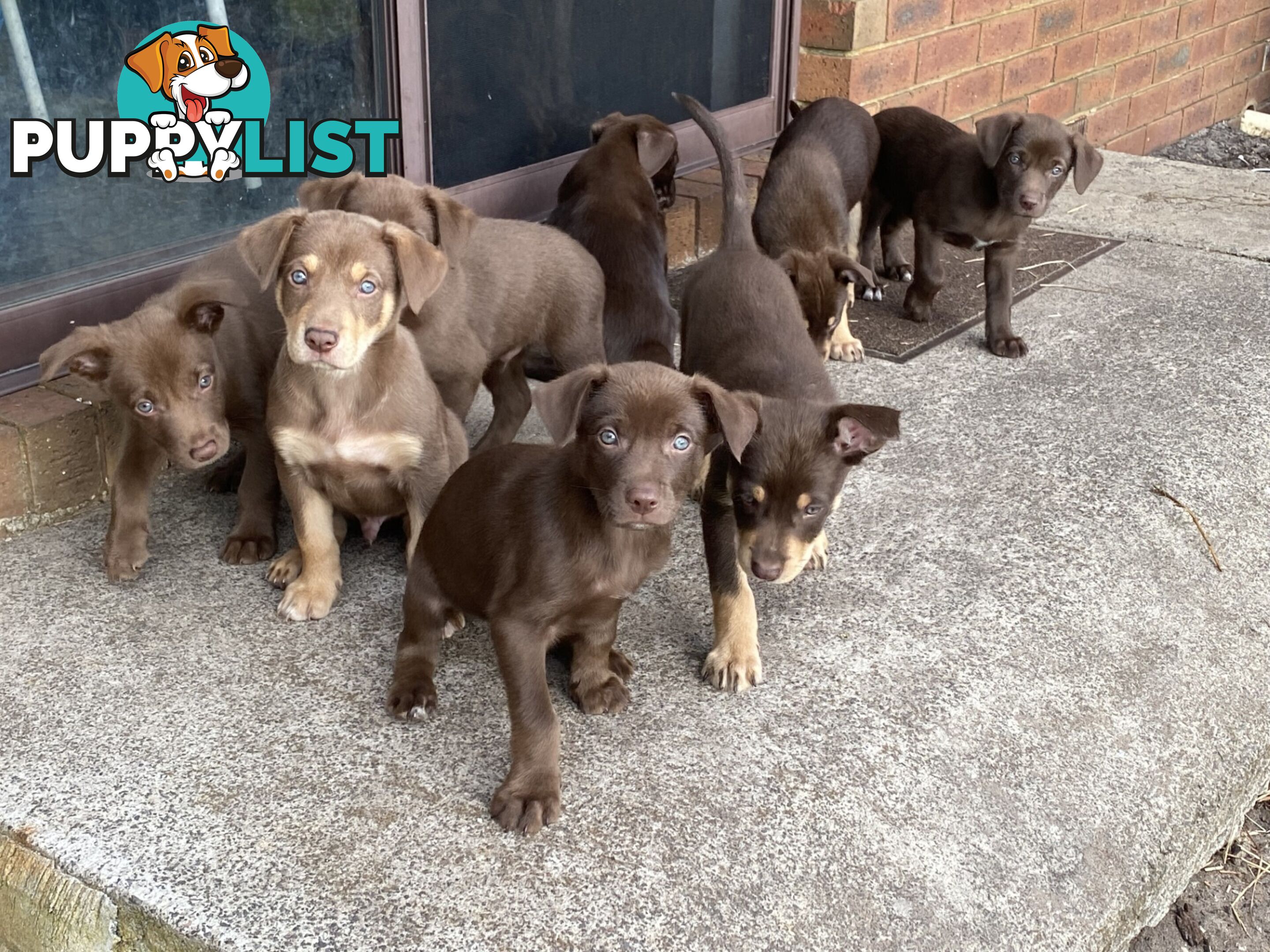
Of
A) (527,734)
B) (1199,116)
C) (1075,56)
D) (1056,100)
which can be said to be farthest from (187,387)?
(1199,116)

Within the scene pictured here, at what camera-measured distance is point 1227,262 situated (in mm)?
6887

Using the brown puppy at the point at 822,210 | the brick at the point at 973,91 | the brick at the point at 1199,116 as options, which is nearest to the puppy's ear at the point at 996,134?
the brown puppy at the point at 822,210

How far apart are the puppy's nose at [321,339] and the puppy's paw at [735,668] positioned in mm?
1255

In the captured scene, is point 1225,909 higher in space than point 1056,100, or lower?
lower

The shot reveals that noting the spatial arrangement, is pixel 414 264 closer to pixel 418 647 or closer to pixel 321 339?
pixel 321 339

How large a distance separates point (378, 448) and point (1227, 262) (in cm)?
506

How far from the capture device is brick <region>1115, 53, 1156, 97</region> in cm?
1012

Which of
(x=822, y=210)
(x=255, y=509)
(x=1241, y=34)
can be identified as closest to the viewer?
(x=255, y=509)

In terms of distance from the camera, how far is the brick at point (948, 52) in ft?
25.3

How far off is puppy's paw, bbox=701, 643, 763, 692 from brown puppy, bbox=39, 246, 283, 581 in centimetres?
148

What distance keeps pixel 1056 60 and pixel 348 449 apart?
23.5 ft

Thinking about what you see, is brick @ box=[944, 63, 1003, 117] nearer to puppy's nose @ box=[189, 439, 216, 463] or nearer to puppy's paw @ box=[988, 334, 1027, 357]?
puppy's paw @ box=[988, 334, 1027, 357]

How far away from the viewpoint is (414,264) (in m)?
3.54

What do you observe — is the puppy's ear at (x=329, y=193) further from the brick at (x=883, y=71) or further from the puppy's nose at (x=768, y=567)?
the brick at (x=883, y=71)
